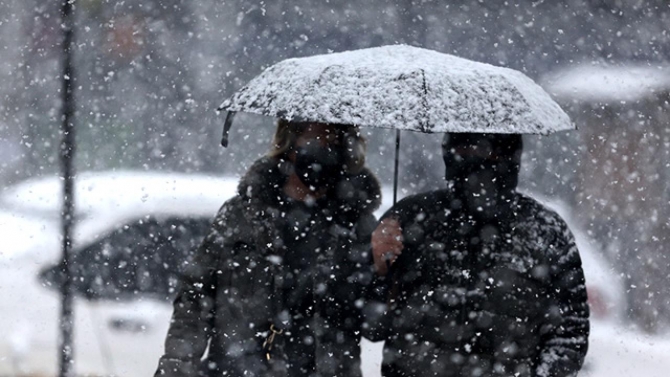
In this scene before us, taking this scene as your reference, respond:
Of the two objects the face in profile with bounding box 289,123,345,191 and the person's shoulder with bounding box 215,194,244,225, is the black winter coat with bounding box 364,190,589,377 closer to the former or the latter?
the face in profile with bounding box 289,123,345,191

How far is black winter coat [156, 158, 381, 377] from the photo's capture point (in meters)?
3.47

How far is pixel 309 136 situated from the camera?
3570 millimetres

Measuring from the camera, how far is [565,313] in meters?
3.45

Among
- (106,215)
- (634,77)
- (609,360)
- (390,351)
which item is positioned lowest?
(390,351)

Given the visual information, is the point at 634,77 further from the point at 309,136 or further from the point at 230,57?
the point at 309,136

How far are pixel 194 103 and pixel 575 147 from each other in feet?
12.3

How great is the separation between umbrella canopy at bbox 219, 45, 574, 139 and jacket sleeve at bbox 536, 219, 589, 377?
425mm

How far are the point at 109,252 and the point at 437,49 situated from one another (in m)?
3.51

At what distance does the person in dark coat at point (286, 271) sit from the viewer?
3.48 m

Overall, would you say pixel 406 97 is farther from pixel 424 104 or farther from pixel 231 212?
pixel 231 212

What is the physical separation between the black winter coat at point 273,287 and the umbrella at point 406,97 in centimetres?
31

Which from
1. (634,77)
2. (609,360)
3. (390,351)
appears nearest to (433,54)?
(390,351)

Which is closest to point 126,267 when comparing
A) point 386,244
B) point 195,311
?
point 195,311

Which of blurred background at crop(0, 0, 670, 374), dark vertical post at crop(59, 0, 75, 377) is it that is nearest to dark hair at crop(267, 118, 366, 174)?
dark vertical post at crop(59, 0, 75, 377)
